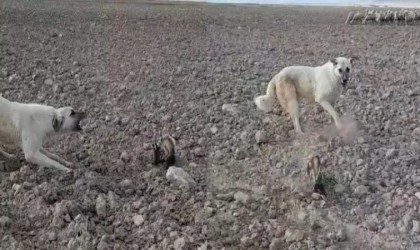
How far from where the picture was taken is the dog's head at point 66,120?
1963mm

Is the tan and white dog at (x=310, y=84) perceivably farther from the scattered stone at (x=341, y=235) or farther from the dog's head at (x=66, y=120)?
the scattered stone at (x=341, y=235)

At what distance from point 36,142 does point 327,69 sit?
86 cm

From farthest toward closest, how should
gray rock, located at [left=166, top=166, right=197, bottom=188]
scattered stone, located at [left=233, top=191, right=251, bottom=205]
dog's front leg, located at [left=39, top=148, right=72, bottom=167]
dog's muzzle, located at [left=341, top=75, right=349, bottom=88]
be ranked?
dog's muzzle, located at [left=341, top=75, right=349, bottom=88] → dog's front leg, located at [left=39, top=148, right=72, bottom=167] → gray rock, located at [left=166, top=166, right=197, bottom=188] → scattered stone, located at [left=233, top=191, right=251, bottom=205]

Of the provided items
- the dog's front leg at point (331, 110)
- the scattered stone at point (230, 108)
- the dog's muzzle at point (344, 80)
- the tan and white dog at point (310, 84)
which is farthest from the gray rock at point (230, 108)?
the dog's muzzle at point (344, 80)

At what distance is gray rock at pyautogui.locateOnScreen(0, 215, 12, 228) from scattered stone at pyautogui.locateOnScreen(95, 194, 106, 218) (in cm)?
18

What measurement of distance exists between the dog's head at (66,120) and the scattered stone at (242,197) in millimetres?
592

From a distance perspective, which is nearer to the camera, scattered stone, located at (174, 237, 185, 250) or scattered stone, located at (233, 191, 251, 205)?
scattered stone, located at (174, 237, 185, 250)

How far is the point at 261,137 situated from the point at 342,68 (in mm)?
496

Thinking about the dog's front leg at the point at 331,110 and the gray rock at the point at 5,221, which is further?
the dog's front leg at the point at 331,110

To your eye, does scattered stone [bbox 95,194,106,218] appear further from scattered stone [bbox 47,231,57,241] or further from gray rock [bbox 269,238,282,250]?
gray rock [bbox 269,238,282,250]

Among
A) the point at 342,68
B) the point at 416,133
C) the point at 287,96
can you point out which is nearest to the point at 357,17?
the point at 342,68

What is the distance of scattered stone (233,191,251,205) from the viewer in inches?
60.0

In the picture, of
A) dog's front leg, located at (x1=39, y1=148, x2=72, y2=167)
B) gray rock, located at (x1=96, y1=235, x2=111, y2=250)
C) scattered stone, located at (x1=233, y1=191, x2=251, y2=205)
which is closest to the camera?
gray rock, located at (x1=96, y1=235, x2=111, y2=250)

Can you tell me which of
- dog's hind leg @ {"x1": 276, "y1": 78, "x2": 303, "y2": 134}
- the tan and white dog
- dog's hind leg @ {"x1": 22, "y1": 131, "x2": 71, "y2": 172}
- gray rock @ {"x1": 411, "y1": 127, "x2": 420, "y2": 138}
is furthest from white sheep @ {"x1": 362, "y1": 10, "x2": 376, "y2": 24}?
dog's hind leg @ {"x1": 22, "y1": 131, "x2": 71, "y2": 172}
